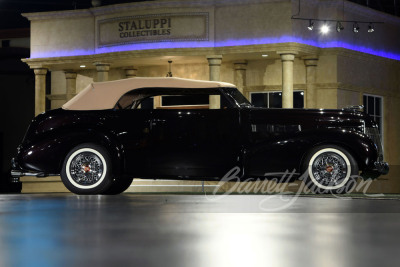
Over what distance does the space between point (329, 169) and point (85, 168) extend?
9.80 ft

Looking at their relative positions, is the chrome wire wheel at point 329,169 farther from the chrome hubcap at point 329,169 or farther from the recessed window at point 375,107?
the recessed window at point 375,107

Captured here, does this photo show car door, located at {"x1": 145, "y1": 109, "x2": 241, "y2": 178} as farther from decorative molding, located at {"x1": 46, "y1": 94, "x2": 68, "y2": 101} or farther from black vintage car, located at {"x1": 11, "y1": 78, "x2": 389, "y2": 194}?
decorative molding, located at {"x1": 46, "y1": 94, "x2": 68, "y2": 101}

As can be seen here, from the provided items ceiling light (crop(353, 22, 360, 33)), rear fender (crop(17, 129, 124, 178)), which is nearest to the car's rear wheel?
rear fender (crop(17, 129, 124, 178))

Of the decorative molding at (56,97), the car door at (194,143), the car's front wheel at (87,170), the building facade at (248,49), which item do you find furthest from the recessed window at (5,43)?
the car door at (194,143)

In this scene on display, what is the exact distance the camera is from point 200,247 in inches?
194

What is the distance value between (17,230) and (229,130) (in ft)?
13.1

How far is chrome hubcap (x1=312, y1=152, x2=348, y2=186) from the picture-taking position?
9320 millimetres

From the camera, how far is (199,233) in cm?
561

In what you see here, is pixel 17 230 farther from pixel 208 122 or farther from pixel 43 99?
pixel 43 99

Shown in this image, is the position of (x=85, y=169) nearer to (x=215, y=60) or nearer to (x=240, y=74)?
(x=215, y=60)

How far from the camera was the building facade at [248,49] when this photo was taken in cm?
2662

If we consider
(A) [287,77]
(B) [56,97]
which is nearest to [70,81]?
(B) [56,97]

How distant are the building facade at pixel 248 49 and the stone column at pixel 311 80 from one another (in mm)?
36

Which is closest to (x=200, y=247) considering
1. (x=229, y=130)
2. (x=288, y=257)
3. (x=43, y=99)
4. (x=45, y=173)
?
(x=288, y=257)
